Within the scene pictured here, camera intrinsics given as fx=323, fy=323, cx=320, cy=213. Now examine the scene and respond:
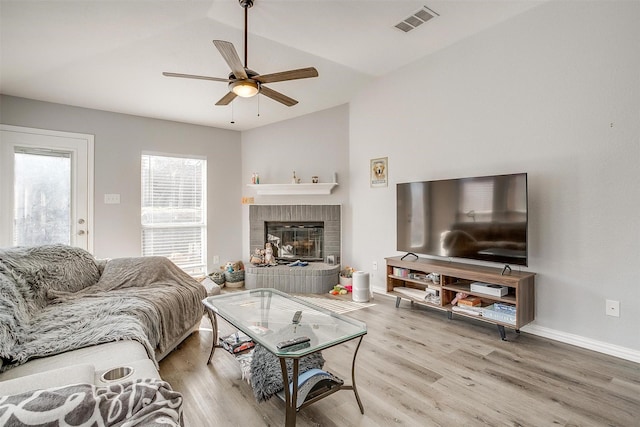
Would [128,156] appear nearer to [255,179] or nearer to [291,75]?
[255,179]

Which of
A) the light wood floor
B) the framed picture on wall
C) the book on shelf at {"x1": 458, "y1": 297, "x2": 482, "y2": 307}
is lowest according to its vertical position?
the light wood floor

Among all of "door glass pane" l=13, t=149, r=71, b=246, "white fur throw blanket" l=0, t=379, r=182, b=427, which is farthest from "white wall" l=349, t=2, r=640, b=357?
"door glass pane" l=13, t=149, r=71, b=246

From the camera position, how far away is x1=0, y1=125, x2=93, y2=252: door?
12.8 feet

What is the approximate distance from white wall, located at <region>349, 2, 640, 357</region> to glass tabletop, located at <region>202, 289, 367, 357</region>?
193 centimetres

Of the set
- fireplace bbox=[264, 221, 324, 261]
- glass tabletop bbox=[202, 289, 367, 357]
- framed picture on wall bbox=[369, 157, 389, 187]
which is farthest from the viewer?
fireplace bbox=[264, 221, 324, 261]

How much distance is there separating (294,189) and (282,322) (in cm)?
313

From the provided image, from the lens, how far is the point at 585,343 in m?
2.52

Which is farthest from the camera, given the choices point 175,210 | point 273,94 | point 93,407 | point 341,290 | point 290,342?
point 175,210

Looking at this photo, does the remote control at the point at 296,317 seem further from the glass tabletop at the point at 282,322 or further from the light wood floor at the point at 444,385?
the light wood floor at the point at 444,385

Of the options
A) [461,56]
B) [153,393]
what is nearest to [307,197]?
[461,56]

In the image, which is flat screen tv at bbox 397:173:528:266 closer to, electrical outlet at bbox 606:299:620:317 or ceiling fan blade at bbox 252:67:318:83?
electrical outlet at bbox 606:299:620:317

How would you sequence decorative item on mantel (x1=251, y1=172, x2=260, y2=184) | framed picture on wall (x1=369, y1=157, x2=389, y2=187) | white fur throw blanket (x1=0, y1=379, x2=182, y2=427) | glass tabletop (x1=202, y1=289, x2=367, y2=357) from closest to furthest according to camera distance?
white fur throw blanket (x1=0, y1=379, x2=182, y2=427)
glass tabletop (x1=202, y1=289, x2=367, y2=357)
framed picture on wall (x1=369, y1=157, x2=389, y2=187)
decorative item on mantel (x1=251, y1=172, x2=260, y2=184)

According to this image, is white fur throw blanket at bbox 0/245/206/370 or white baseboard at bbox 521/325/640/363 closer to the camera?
white fur throw blanket at bbox 0/245/206/370

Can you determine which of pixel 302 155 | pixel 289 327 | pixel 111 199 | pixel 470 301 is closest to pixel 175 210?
pixel 111 199
